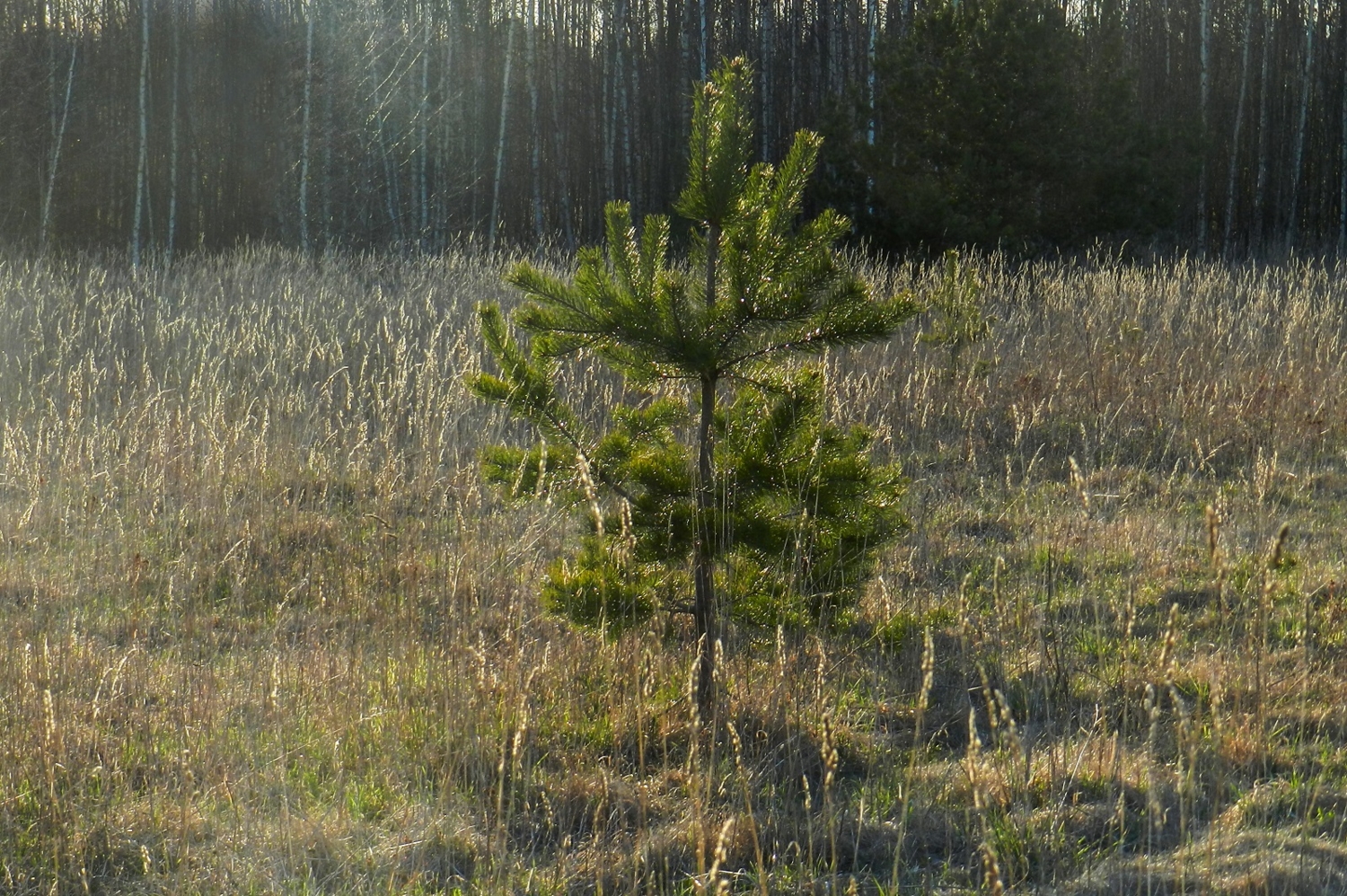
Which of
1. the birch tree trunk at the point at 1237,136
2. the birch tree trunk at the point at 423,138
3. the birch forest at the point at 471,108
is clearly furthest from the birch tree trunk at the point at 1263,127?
the birch tree trunk at the point at 423,138

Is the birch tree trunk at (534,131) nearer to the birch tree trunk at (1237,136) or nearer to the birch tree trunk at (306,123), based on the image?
the birch tree trunk at (306,123)

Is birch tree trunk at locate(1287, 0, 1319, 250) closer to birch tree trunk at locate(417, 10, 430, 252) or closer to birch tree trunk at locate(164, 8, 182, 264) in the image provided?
birch tree trunk at locate(417, 10, 430, 252)

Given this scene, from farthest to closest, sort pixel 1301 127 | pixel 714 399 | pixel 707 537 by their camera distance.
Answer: pixel 1301 127, pixel 714 399, pixel 707 537

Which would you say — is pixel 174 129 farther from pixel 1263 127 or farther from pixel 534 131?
pixel 1263 127

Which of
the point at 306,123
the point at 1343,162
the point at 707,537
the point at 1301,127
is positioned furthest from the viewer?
the point at 1343,162

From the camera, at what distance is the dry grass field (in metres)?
2.30

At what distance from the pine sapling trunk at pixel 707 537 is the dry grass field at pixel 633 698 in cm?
6

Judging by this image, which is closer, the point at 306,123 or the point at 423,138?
the point at 306,123

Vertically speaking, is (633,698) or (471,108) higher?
(471,108)

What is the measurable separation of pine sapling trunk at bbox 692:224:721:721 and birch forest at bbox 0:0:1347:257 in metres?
Answer: 14.3

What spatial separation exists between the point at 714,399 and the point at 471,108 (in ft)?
64.2

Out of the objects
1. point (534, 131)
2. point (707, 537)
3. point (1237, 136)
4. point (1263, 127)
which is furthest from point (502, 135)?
point (707, 537)

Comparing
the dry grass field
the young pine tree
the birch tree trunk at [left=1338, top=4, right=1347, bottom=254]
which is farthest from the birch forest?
the young pine tree

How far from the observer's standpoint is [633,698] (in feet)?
9.66
